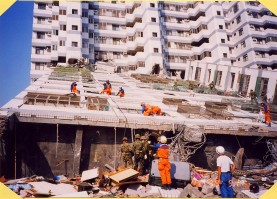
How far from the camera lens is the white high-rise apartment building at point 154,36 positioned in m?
45.8

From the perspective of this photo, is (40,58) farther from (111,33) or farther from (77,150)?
(77,150)

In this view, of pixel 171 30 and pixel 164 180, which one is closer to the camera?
pixel 164 180

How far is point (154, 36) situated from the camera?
154 feet

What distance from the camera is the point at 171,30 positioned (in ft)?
175

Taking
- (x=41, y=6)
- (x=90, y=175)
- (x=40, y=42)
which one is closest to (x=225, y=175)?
(x=90, y=175)

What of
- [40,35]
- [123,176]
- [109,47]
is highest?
[40,35]

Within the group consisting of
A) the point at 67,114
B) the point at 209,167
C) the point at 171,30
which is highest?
the point at 171,30

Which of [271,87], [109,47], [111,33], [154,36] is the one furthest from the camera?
[111,33]

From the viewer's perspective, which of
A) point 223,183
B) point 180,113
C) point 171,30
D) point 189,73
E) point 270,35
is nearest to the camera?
point 223,183

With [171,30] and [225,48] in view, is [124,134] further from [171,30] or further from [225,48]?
[171,30]

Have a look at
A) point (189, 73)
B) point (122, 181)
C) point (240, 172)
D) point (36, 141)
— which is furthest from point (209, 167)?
point (189, 73)

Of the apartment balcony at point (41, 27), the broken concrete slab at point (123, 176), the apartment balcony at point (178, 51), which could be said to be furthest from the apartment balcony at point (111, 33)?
the broken concrete slab at point (123, 176)

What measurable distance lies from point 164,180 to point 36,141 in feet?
22.6

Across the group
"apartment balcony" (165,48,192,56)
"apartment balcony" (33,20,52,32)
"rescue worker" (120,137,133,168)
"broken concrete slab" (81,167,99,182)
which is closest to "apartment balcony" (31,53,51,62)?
"apartment balcony" (33,20,52,32)
